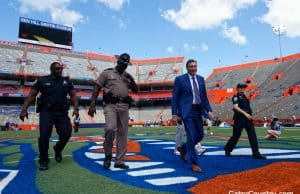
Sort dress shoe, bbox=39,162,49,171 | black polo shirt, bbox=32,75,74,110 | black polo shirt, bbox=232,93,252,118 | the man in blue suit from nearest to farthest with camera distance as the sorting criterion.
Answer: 1. dress shoe, bbox=39,162,49,171
2. the man in blue suit
3. black polo shirt, bbox=32,75,74,110
4. black polo shirt, bbox=232,93,252,118

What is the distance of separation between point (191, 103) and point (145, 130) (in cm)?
2240

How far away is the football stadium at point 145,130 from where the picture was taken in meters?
4.41

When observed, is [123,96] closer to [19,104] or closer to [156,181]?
[156,181]

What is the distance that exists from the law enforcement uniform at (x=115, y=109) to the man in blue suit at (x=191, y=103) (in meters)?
0.92

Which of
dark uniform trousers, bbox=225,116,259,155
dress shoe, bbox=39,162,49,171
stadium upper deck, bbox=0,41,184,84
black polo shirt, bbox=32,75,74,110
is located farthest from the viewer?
stadium upper deck, bbox=0,41,184,84

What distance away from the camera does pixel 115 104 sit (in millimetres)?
6047

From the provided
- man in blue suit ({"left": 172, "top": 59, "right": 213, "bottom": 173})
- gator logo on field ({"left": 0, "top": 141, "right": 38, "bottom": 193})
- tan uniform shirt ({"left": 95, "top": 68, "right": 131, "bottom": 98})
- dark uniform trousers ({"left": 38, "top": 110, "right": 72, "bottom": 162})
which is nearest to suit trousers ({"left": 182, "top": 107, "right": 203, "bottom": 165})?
man in blue suit ({"left": 172, "top": 59, "right": 213, "bottom": 173})

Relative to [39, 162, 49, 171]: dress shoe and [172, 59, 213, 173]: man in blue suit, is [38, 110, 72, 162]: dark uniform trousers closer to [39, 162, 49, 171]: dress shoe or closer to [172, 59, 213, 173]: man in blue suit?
[39, 162, 49, 171]: dress shoe

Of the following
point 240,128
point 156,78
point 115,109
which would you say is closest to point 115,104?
point 115,109

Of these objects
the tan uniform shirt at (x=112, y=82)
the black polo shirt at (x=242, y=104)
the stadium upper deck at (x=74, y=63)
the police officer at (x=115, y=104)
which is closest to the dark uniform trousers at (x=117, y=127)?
the police officer at (x=115, y=104)

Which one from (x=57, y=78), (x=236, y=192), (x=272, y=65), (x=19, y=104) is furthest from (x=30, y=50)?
(x=236, y=192)

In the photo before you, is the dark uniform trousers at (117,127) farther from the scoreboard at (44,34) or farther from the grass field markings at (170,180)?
the scoreboard at (44,34)

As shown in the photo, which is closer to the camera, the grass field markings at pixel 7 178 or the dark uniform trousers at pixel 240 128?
the grass field markings at pixel 7 178

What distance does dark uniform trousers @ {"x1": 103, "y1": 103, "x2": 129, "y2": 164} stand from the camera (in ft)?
19.5
